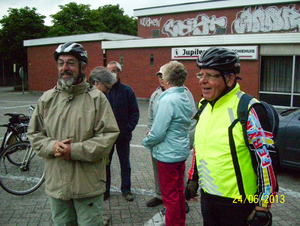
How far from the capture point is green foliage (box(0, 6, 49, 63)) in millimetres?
38969

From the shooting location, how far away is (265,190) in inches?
77.9

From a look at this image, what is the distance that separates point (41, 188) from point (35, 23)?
40.1 m

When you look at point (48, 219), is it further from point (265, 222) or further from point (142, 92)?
point (142, 92)

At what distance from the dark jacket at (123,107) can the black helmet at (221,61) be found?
2.36m

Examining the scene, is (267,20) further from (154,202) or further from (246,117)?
(246,117)

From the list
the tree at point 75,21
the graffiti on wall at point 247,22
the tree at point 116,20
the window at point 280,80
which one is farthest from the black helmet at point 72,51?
the tree at point 116,20

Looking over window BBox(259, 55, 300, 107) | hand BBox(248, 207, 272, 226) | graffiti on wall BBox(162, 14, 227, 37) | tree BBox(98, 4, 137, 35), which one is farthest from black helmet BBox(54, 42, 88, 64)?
tree BBox(98, 4, 137, 35)

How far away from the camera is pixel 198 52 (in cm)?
1838

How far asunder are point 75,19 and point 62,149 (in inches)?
1736

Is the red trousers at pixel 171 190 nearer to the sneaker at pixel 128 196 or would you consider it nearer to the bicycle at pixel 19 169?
the sneaker at pixel 128 196

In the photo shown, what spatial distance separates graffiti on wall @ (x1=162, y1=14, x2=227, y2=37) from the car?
19501 mm

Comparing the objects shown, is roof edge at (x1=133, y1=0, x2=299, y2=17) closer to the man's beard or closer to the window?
the window

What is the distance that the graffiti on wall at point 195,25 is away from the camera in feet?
79.0

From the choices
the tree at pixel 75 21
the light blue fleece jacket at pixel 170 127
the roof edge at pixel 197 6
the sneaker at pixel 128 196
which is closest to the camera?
the light blue fleece jacket at pixel 170 127
